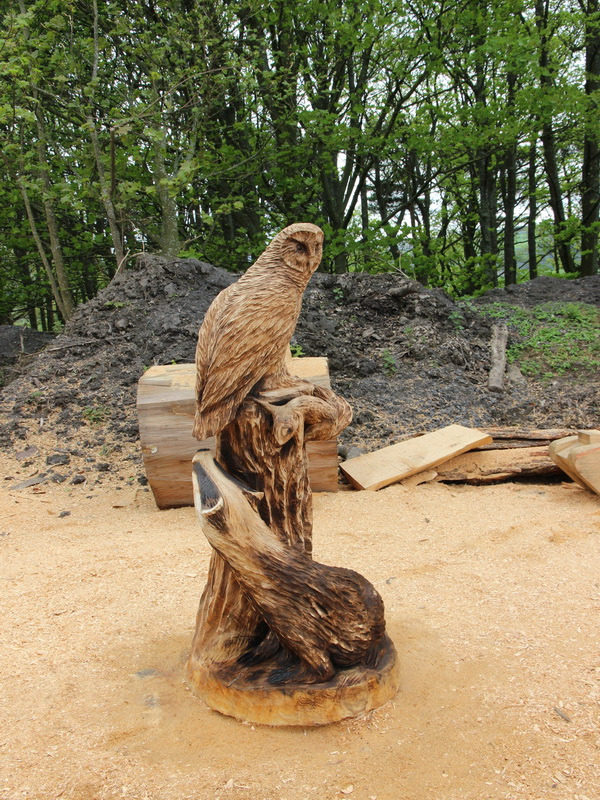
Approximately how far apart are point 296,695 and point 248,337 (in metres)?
1.26

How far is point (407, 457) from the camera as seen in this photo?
17.2 ft

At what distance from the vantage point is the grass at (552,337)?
738 centimetres

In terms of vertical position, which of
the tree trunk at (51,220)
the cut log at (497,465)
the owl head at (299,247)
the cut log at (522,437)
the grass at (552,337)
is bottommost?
the cut log at (497,465)

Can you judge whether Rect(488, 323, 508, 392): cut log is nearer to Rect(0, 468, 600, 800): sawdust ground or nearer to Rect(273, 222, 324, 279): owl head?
Rect(0, 468, 600, 800): sawdust ground

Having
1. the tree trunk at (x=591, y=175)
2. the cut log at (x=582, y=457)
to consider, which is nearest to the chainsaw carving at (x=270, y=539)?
the cut log at (x=582, y=457)

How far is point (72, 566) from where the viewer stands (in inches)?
142

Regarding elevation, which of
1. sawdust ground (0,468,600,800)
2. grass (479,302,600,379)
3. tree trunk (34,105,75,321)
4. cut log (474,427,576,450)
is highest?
tree trunk (34,105,75,321)

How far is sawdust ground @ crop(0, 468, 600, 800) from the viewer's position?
74.3 inches

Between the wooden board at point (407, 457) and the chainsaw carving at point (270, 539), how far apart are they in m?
2.69

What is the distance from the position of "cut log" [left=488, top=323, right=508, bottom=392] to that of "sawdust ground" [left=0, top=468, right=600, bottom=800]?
277cm

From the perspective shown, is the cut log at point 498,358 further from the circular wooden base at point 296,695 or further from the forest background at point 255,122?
the circular wooden base at point 296,695

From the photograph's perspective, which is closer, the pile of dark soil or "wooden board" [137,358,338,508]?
"wooden board" [137,358,338,508]

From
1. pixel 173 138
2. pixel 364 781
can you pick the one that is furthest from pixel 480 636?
pixel 173 138

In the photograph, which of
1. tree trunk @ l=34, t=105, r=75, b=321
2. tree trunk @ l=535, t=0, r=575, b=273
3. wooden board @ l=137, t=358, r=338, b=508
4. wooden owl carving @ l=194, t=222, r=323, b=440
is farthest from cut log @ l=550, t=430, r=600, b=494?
tree trunk @ l=535, t=0, r=575, b=273
